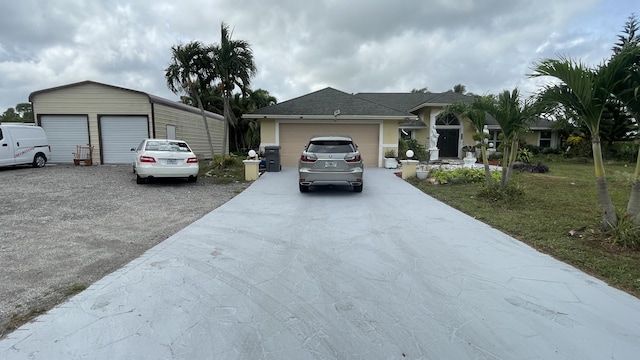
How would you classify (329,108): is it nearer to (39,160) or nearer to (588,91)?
(588,91)

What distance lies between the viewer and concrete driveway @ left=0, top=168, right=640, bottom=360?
2564 mm

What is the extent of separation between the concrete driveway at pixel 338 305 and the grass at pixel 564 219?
13.5 inches

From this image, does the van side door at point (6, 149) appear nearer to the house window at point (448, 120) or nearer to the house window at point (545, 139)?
the house window at point (448, 120)

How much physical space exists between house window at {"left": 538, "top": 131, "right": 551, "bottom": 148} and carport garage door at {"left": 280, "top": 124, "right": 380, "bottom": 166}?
15482 millimetres

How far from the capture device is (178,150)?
35.8 feet

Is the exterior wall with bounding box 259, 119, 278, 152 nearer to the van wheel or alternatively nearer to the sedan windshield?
the sedan windshield

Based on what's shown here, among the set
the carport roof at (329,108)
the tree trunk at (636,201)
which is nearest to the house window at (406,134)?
the carport roof at (329,108)

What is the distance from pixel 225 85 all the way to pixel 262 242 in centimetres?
1201

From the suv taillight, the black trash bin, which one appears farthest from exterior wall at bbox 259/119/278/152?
the suv taillight

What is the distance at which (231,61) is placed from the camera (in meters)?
14.9

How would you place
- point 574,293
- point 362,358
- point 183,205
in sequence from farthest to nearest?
point 183,205, point 574,293, point 362,358

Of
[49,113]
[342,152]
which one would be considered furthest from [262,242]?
[49,113]

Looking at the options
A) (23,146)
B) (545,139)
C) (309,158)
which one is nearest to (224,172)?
(309,158)

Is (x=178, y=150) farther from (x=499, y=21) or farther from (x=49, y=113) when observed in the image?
(x=499, y=21)
